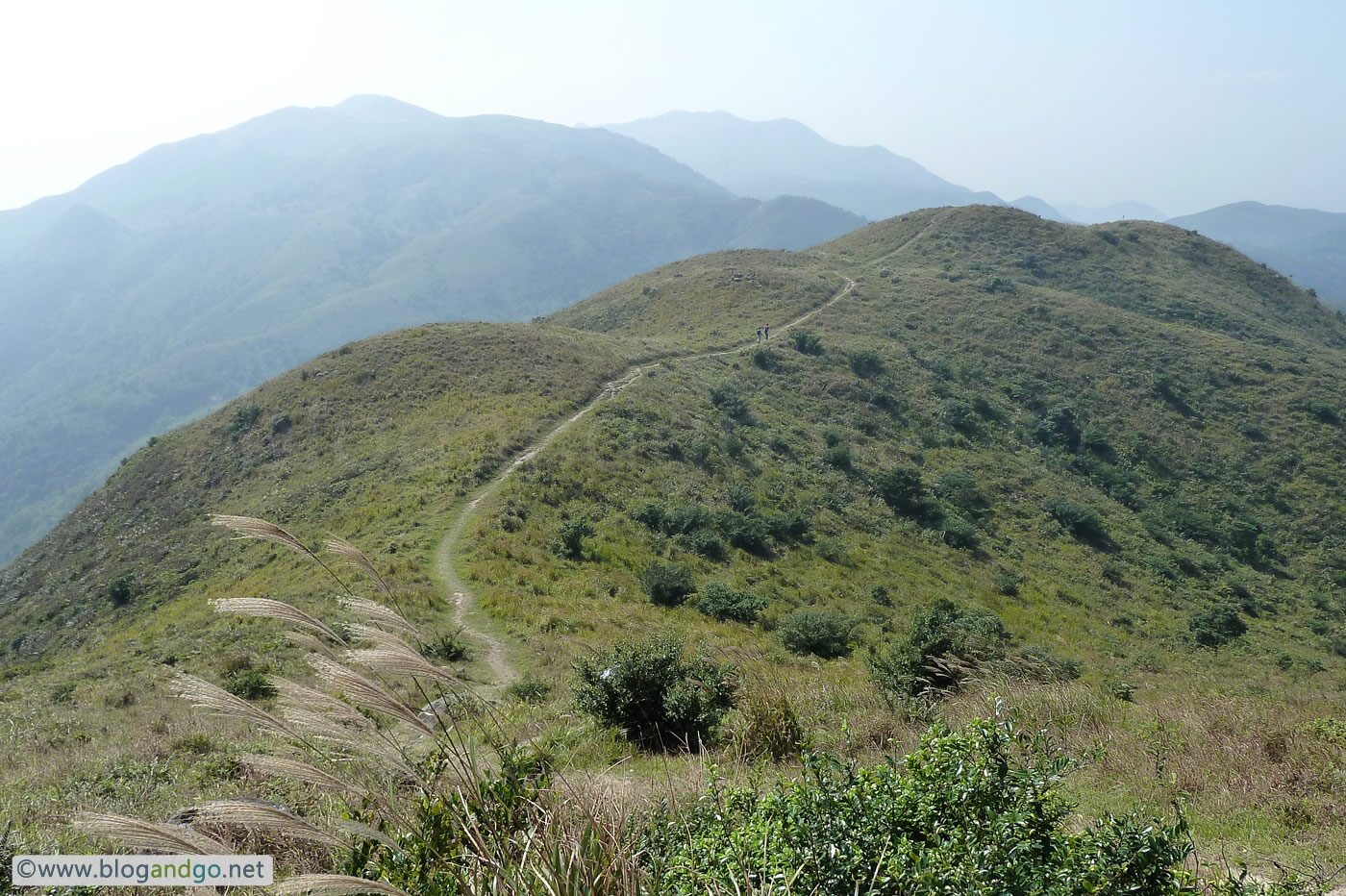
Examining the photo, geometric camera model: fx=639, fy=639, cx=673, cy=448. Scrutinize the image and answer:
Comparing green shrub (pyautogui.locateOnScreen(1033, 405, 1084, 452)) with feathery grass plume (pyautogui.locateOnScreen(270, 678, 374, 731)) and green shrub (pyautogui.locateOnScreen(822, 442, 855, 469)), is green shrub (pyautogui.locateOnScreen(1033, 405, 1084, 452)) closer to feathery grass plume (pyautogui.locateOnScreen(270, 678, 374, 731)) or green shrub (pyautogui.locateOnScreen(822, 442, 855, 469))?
green shrub (pyautogui.locateOnScreen(822, 442, 855, 469))

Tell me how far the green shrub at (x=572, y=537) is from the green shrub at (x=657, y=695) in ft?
44.3

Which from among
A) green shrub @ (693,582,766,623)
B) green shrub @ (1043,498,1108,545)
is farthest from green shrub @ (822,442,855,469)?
green shrub @ (693,582,766,623)

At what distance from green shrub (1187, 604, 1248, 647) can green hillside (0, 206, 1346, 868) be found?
19cm

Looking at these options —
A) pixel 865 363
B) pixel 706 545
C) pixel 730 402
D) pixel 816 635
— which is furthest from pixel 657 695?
pixel 865 363

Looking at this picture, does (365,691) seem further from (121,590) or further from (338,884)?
(121,590)

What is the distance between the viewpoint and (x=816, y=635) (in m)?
17.3

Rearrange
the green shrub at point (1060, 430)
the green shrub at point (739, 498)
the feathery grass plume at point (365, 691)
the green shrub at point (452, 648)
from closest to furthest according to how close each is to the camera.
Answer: the feathery grass plume at point (365, 691) < the green shrub at point (452, 648) < the green shrub at point (739, 498) < the green shrub at point (1060, 430)

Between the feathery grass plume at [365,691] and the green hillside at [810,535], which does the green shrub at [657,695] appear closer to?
the green hillside at [810,535]

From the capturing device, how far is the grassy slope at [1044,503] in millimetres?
7488

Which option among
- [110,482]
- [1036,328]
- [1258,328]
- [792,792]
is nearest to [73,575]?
[110,482]

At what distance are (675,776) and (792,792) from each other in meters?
2.12

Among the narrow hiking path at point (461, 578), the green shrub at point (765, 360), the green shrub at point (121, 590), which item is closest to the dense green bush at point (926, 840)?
the narrow hiking path at point (461, 578)

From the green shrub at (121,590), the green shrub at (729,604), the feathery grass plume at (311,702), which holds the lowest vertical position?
the green shrub at (121,590)

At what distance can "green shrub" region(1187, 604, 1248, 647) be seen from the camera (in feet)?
84.7
